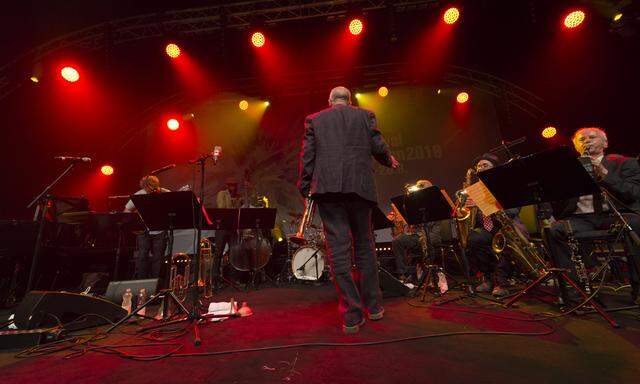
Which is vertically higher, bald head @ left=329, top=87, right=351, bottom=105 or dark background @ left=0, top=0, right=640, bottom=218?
dark background @ left=0, top=0, right=640, bottom=218

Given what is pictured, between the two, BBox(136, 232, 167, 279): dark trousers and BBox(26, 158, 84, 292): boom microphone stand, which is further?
BBox(136, 232, 167, 279): dark trousers

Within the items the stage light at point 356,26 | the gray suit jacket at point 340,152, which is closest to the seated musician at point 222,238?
the gray suit jacket at point 340,152

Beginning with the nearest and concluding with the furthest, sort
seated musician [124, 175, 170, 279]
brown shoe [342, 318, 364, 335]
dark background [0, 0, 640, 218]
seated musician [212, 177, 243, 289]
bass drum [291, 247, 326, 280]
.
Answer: brown shoe [342, 318, 364, 335] < seated musician [124, 175, 170, 279] < seated musician [212, 177, 243, 289] < dark background [0, 0, 640, 218] < bass drum [291, 247, 326, 280]

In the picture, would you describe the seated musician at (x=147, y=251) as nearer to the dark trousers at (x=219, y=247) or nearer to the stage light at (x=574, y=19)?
the dark trousers at (x=219, y=247)

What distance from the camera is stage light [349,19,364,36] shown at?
22.8 ft

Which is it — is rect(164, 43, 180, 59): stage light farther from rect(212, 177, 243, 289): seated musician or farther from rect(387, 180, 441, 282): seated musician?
rect(387, 180, 441, 282): seated musician

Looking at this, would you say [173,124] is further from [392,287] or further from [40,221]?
[392,287]

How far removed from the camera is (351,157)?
2.77 metres

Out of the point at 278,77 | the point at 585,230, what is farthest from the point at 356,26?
the point at 585,230

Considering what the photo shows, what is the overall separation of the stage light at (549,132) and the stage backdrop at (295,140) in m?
1.16

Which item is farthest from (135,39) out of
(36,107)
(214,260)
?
(214,260)

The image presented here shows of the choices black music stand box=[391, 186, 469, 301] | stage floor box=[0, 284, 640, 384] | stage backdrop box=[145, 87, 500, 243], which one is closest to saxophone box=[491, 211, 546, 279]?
black music stand box=[391, 186, 469, 301]

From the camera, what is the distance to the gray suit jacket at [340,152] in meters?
2.70

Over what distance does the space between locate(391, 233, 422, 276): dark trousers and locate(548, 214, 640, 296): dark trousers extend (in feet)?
8.69
